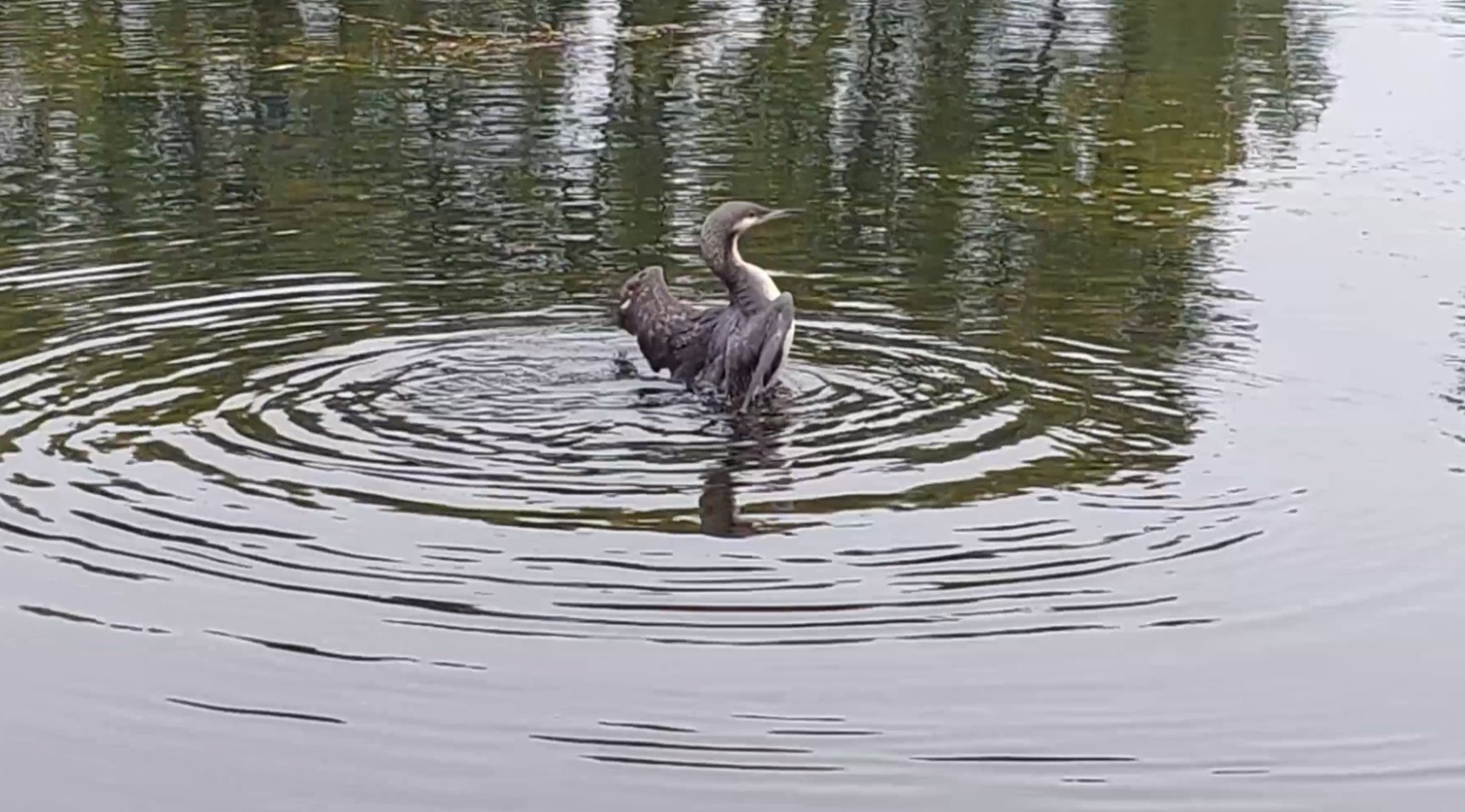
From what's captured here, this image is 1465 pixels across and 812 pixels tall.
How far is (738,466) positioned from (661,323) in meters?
2.43

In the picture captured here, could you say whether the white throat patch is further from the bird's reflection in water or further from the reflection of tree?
the bird's reflection in water

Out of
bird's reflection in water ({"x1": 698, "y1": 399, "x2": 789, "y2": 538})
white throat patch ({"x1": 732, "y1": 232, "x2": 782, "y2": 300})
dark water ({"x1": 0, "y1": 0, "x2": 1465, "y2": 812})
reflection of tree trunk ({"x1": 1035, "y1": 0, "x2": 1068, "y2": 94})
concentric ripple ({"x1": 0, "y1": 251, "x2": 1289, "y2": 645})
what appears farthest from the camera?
reflection of tree trunk ({"x1": 1035, "y1": 0, "x2": 1068, "y2": 94})

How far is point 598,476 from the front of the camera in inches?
441

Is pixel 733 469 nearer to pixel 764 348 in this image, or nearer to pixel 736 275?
pixel 764 348

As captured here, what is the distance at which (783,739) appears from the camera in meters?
8.09

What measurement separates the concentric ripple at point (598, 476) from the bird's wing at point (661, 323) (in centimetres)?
23

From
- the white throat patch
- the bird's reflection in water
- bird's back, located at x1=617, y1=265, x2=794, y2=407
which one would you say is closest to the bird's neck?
the white throat patch

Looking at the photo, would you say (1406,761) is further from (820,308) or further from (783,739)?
(820,308)

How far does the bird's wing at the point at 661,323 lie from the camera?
13.6 m

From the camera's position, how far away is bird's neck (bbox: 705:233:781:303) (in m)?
13.6

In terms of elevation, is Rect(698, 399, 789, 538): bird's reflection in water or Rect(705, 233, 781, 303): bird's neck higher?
Rect(705, 233, 781, 303): bird's neck

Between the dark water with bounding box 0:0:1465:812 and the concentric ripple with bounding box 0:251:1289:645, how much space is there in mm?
36

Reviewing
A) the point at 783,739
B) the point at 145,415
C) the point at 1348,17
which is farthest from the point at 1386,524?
the point at 1348,17

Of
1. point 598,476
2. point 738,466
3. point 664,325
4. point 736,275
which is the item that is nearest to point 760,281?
point 736,275
